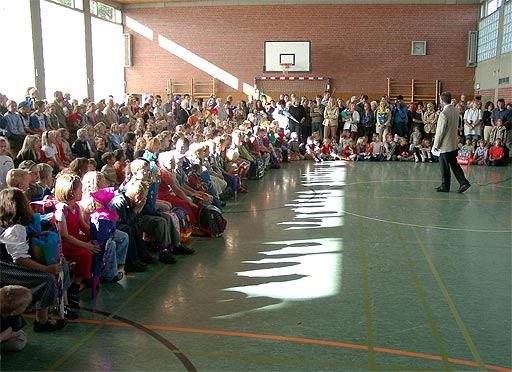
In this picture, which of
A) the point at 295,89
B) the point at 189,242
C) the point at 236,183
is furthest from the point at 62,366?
the point at 295,89

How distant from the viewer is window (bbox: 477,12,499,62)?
18.5 metres

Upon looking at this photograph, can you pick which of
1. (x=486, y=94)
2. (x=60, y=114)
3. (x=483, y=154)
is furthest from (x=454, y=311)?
(x=486, y=94)

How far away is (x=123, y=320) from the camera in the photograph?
427 centimetres

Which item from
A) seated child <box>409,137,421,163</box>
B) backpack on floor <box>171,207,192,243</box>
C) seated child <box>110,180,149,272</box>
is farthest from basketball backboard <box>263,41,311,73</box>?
seated child <box>110,180,149,272</box>

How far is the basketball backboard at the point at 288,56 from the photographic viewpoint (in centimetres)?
2142

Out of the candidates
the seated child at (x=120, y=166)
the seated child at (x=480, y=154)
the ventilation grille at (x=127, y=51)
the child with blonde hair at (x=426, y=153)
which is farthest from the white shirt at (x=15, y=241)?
the ventilation grille at (x=127, y=51)

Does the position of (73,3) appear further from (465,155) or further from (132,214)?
Answer: (132,214)

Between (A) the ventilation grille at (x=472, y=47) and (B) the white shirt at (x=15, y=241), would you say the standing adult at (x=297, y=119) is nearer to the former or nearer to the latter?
(A) the ventilation grille at (x=472, y=47)

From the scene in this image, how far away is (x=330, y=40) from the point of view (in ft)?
69.9

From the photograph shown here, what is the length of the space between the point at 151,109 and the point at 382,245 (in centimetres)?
1053

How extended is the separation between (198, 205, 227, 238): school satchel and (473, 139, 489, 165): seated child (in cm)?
1068

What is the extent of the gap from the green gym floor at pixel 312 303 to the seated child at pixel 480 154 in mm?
7225

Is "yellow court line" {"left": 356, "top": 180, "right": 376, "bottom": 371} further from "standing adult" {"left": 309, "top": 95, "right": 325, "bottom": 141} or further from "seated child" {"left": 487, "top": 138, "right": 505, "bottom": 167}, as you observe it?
"standing adult" {"left": 309, "top": 95, "right": 325, "bottom": 141}

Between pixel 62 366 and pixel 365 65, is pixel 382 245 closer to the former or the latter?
pixel 62 366
